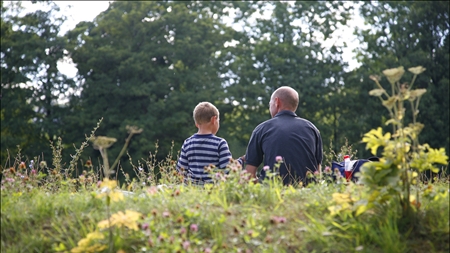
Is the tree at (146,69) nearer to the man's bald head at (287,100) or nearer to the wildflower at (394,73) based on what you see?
the man's bald head at (287,100)

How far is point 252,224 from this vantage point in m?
4.12

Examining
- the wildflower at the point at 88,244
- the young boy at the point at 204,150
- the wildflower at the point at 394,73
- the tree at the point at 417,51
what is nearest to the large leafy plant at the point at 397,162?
the wildflower at the point at 394,73

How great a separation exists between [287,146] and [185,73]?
74.8 ft

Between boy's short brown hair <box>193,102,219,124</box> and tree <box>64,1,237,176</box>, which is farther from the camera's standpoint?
tree <box>64,1,237,176</box>

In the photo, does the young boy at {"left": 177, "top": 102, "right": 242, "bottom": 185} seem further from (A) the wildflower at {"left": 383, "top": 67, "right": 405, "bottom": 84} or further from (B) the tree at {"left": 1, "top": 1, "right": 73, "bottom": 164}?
(B) the tree at {"left": 1, "top": 1, "right": 73, "bottom": 164}

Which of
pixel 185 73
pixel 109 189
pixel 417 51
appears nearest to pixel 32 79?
pixel 185 73

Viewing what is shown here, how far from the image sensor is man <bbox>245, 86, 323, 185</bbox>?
662 cm

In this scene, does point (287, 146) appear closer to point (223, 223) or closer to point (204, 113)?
point (204, 113)

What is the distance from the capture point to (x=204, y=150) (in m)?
6.72

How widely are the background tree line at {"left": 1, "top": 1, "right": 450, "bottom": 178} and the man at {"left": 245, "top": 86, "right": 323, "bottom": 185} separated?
63.1 feet

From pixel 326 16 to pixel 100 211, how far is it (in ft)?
93.2

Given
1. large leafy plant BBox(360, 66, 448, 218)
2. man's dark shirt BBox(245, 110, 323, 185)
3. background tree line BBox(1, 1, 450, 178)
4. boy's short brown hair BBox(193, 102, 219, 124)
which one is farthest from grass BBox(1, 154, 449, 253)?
background tree line BBox(1, 1, 450, 178)

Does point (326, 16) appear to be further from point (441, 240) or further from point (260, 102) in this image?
point (441, 240)

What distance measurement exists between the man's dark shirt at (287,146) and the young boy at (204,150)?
321 millimetres
